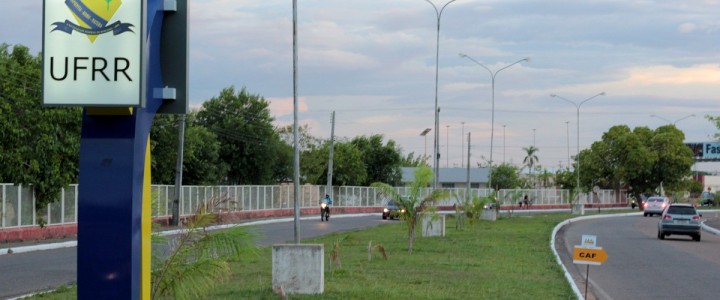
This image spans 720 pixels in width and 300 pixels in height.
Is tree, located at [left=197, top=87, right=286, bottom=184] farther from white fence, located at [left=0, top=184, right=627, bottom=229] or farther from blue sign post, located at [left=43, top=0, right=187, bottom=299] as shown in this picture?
blue sign post, located at [left=43, top=0, right=187, bottom=299]

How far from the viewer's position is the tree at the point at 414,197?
1163 inches

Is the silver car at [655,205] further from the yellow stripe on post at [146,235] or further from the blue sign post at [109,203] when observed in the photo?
the blue sign post at [109,203]

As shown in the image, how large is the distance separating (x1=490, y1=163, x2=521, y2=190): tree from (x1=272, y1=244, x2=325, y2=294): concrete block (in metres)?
128

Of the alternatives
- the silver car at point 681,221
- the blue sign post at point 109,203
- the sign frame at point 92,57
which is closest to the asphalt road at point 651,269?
the silver car at point 681,221

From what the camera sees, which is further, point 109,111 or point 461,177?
point 461,177

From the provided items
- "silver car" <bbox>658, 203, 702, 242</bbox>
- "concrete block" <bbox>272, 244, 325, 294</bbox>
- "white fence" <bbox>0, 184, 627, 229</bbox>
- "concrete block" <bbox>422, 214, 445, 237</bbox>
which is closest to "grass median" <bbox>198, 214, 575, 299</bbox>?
"concrete block" <bbox>272, 244, 325, 294</bbox>

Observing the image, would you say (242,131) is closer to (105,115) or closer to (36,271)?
(36,271)

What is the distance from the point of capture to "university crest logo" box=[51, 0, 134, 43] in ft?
33.5

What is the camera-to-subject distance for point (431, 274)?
21703mm

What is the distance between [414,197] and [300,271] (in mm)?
13836

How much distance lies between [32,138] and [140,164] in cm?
3086

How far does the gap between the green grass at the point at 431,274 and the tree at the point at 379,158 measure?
73435 millimetres

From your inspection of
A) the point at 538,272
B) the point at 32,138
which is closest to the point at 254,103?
the point at 32,138

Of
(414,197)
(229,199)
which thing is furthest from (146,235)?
(414,197)
